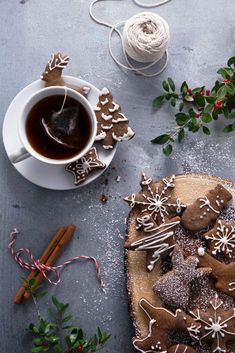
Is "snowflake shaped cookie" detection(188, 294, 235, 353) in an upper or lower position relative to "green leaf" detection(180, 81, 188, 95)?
lower

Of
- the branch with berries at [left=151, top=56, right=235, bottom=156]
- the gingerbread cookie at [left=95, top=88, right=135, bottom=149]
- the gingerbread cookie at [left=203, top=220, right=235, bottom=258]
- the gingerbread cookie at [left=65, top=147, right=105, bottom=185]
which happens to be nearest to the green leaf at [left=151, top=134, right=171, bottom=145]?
the branch with berries at [left=151, top=56, right=235, bottom=156]

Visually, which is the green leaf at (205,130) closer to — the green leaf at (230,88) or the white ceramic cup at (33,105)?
the green leaf at (230,88)

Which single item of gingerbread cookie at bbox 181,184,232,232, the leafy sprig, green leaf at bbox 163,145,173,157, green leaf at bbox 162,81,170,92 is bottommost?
the leafy sprig

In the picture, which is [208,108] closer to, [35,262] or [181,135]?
[181,135]

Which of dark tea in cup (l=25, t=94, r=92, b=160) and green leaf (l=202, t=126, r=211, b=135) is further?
green leaf (l=202, t=126, r=211, b=135)

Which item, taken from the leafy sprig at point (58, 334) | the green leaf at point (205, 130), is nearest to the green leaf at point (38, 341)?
the leafy sprig at point (58, 334)

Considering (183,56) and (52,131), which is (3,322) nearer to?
(52,131)

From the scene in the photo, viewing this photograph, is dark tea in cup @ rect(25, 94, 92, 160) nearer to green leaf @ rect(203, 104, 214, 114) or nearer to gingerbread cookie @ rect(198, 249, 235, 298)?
green leaf @ rect(203, 104, 214, 114)
